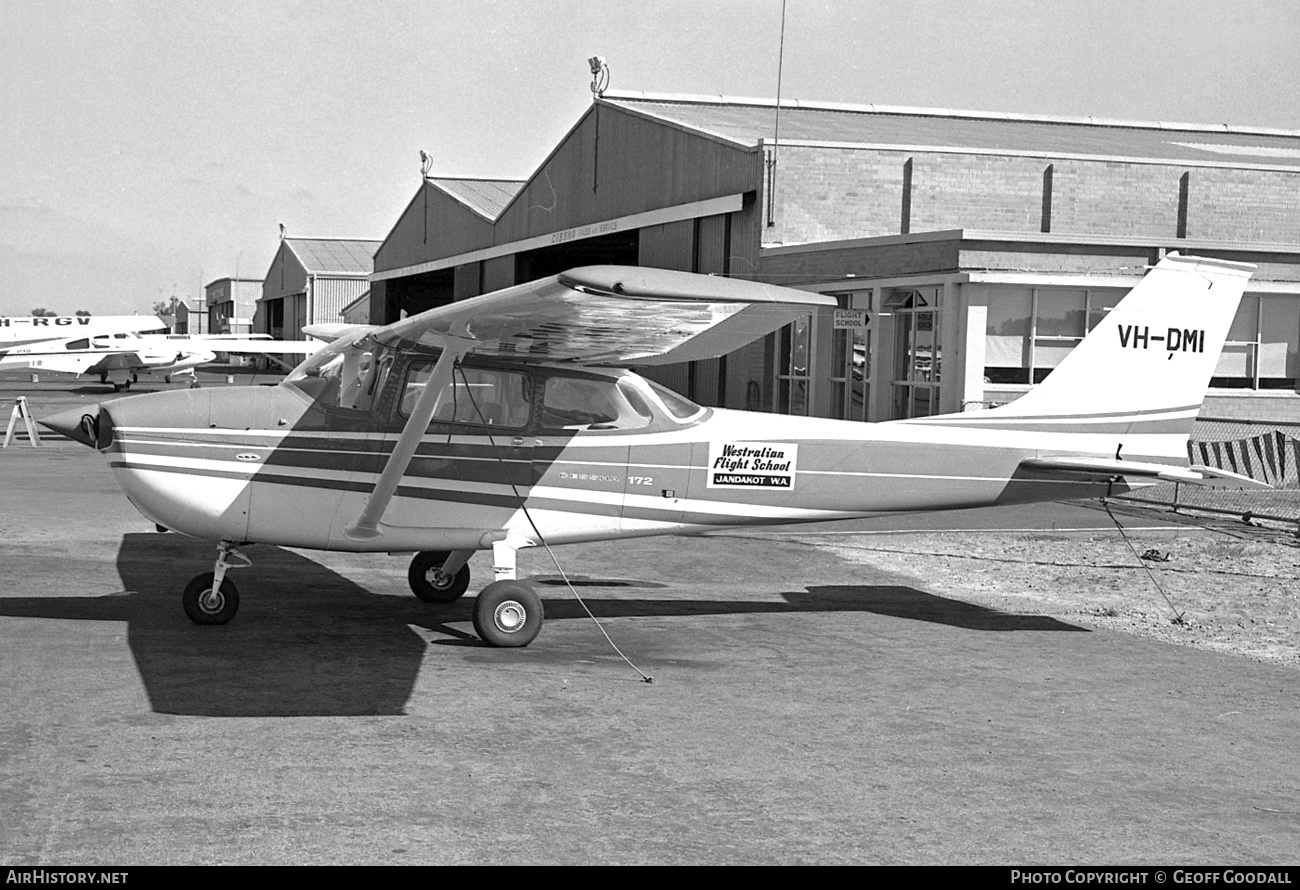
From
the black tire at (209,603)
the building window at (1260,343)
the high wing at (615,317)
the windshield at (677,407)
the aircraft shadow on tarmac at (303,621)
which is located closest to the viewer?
the high wing at (615,317)

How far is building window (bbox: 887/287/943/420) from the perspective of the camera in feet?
74.4

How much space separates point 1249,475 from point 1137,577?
625 cm

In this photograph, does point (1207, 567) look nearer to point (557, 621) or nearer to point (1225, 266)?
point (1225, 266)

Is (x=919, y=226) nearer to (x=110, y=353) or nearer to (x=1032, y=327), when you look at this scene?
(x=1032, y=327)

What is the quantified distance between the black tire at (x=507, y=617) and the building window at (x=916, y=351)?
15.1 metres

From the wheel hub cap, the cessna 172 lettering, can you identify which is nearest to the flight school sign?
the wheel hub cap

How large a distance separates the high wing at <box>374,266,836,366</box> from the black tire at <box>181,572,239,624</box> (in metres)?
1.92

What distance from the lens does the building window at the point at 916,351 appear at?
893 inches

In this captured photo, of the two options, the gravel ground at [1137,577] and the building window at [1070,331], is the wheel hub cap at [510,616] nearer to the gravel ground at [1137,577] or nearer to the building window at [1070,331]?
the gravel ground at [1137,577]

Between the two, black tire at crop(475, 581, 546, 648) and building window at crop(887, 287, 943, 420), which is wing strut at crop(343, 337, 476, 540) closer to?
black tire at crop(475, 581, 546, 648)

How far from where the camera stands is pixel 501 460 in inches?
340

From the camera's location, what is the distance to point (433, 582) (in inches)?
384

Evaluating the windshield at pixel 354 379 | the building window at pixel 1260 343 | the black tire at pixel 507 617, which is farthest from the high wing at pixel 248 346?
the black tire at pixel 507 617
